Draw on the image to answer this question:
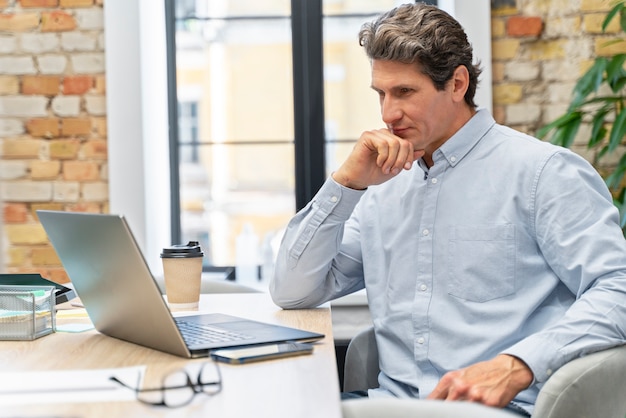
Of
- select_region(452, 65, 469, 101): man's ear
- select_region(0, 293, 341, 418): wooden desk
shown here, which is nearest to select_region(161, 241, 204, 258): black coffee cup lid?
select_region(0, 293, 341, 418): wooden desk

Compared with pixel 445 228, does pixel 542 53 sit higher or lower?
higher

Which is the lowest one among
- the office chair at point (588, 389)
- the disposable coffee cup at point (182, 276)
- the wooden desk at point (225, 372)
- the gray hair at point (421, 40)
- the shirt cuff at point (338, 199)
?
the office chair at point (588, 389)

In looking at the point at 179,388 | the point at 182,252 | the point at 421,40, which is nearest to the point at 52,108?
the point at 182,252

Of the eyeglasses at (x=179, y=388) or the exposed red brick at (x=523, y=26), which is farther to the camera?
the exposed red brick at (x=523, y=26)

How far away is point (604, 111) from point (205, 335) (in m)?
1.89

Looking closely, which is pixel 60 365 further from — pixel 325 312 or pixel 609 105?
pixel 609 105

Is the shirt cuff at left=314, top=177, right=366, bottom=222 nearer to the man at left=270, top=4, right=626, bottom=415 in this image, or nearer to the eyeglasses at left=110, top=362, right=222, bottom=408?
the man at left=270, top=4, right=626, bottom=415

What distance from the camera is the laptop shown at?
4.18ft

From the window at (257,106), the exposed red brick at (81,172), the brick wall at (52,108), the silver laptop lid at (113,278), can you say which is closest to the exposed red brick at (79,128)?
the brick wall at (52,108)

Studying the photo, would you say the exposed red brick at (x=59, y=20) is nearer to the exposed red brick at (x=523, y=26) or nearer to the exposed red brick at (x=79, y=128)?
the exposed red brick at (x=79, y=128)

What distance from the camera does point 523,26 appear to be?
308cm

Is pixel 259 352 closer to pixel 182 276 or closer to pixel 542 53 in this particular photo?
pixel 182 276

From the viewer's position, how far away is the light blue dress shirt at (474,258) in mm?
1588

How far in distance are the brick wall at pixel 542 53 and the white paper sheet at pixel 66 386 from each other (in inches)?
86.2
